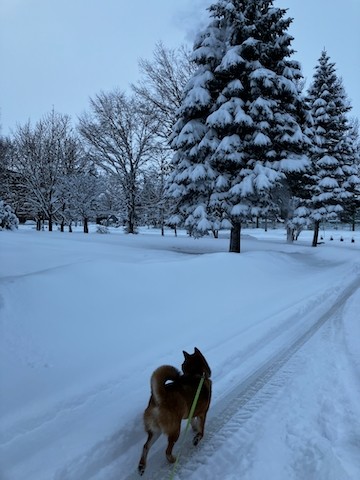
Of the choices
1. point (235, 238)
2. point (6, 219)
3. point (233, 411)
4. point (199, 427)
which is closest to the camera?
point (199, 427)

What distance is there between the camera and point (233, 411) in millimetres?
3363

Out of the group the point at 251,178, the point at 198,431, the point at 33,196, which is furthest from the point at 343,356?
the point at 33,196

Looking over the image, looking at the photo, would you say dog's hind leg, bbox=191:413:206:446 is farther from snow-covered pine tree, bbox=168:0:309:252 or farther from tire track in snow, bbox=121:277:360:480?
snow-covered pine tree, bbox=168:0:309:252

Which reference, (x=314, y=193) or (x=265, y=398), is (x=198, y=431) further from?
(x=314, y=193)

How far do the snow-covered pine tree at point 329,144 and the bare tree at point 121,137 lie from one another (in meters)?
12.1

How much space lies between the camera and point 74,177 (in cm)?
2764

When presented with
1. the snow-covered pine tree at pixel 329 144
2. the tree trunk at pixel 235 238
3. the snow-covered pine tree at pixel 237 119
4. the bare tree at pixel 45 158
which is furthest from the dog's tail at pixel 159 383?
the bare tree at pixel 45 158

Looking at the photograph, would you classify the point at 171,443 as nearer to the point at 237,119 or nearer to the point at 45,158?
the point at 237,119

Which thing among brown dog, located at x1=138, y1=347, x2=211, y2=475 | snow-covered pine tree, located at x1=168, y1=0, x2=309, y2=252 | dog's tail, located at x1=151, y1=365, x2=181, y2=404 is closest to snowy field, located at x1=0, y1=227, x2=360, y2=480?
brown dog, located at x1=138, y1=347, x2=211, y2=475

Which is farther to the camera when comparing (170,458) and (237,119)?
(237,119)

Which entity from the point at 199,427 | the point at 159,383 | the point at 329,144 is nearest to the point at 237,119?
the point at 199,427

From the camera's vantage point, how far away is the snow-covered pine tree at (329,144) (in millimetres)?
23500

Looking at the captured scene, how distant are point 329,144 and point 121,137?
15.7 meters

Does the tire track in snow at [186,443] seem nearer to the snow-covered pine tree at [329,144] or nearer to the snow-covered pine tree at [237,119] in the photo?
the snow-covered pine tree at [237,119]
